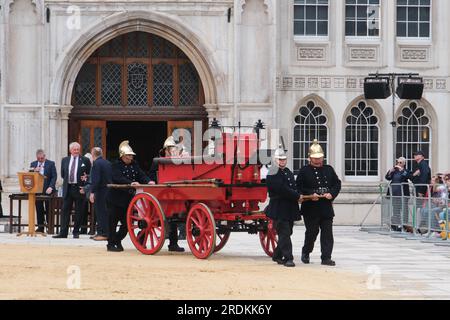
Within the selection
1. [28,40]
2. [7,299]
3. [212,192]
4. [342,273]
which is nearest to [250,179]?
[212,192]

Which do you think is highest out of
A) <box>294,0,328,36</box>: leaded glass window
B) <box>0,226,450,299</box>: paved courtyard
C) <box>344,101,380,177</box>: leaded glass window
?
<box>294,0,328,36</box>: leaded glass window

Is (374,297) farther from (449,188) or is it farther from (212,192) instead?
(449,188)

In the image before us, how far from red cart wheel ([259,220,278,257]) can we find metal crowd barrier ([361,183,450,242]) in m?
5.80

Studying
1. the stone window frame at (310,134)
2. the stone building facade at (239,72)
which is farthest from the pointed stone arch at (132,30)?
the stone window frame at (310,134)

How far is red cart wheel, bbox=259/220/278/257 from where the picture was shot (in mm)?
20953

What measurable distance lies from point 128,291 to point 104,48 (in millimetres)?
18811

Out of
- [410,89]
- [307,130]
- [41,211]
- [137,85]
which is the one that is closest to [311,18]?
[307,130]

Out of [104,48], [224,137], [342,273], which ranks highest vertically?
[104,48]

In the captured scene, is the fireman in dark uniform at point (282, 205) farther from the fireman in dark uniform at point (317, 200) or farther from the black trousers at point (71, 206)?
the black trousers at point (71, 206)

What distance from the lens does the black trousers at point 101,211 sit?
2505cm

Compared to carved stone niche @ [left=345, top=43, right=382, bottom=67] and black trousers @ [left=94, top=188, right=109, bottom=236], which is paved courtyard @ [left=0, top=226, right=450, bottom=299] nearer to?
black trousers @ [left=94, top=188, right=109, bottom=236]

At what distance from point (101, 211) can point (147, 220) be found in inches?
149

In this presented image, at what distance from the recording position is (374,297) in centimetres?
1530

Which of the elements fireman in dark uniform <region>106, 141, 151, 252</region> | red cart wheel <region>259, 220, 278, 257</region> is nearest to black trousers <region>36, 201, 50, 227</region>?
fireman in dark uniform <region>106, 141, 151, 252</region>
